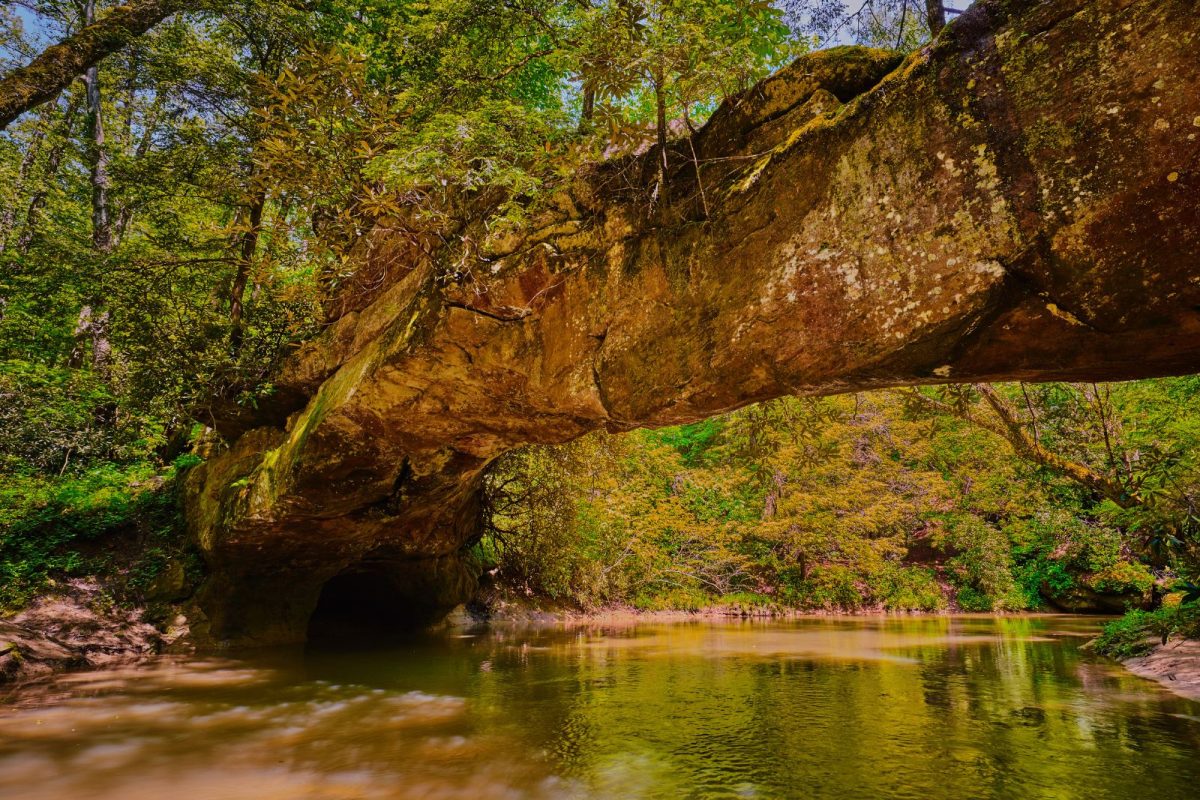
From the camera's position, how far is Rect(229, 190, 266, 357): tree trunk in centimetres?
762

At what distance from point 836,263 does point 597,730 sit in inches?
131

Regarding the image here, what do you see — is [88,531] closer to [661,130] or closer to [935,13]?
[661,130]

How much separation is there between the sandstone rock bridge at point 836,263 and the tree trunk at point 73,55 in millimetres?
4344

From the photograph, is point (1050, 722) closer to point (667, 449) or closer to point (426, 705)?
point (426, 705)

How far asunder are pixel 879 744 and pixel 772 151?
3.62 m

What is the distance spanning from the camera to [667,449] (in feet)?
46.8

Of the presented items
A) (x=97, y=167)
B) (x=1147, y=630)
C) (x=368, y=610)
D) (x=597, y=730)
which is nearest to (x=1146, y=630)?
(x=1147, y=630)

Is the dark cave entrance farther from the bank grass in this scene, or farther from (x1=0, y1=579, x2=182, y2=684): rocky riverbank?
the bank grass

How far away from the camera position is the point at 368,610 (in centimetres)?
1062

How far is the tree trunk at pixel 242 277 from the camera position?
762cm

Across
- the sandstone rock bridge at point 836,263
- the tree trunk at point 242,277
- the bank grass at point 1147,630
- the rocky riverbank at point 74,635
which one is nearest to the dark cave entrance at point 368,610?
the rocky riverbank at point 74,635

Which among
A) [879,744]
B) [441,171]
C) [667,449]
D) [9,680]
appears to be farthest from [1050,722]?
[667,449]

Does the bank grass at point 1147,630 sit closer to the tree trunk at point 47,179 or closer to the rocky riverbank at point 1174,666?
the rocky riverbank at point 1174,666

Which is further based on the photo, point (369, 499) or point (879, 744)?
point (369, 499)
